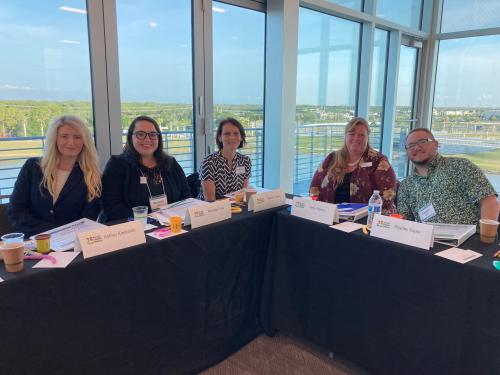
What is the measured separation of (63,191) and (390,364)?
1758 millimetres

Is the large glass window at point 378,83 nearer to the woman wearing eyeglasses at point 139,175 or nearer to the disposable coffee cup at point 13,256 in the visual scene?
the woman wearing eyeglasses at point 139,175

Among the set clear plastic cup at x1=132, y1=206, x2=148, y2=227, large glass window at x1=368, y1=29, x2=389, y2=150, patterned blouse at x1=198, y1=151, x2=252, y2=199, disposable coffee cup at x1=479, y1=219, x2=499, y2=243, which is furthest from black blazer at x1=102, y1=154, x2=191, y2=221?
large glass window at x1=368, y1=29, x2=389, y2=150

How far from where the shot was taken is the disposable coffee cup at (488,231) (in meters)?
1.49

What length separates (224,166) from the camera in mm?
2637

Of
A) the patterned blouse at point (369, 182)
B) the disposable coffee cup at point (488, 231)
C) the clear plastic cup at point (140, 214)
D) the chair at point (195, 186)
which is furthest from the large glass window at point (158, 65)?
the disposable coffee cup at point (488, 231)

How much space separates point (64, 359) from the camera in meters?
1.27

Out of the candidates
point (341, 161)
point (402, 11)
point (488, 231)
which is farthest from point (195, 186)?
point (402, 11)

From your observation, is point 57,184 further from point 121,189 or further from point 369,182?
point 369,182

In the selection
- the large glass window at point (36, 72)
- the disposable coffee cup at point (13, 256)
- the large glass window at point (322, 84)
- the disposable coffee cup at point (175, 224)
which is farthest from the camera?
the large glass window at point (322, 84)

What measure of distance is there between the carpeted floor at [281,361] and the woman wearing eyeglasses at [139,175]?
878 millimetres

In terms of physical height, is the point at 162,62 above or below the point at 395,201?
above

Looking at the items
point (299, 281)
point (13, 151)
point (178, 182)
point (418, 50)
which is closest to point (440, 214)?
point (299, 281)

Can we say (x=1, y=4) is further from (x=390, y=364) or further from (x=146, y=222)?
(x=390, y=364)

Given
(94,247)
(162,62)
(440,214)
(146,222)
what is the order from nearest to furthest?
1. (94,247)
2. (146,222)
3. (440,214)
4. (162,62)
